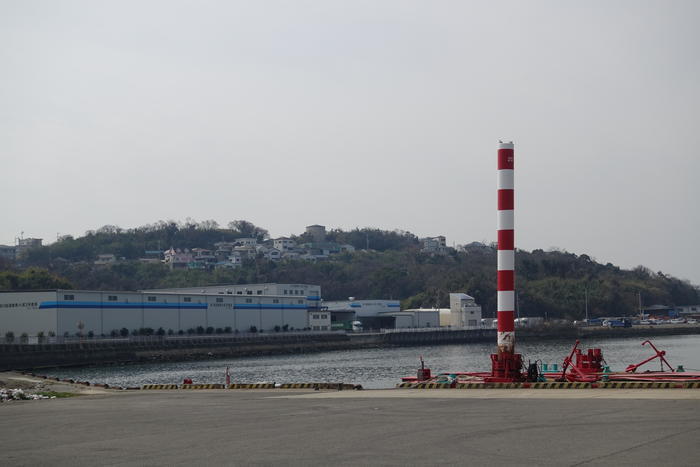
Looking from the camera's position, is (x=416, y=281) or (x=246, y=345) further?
(x=416, y=281)

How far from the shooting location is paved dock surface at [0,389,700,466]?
45.8 ft

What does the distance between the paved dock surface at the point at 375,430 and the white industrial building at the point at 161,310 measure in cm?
5724

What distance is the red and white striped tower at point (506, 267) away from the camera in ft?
100

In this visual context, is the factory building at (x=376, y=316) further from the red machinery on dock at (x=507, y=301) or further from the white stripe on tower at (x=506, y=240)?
the white stripe on tower at (x=506, y=240)

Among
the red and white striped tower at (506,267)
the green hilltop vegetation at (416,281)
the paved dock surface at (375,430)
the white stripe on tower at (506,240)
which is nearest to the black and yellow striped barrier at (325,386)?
the paved dock surface at (375,430)

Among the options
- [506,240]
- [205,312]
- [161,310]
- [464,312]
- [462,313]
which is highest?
[506,240]

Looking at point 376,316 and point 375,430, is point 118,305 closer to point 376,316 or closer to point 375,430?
point 376,316

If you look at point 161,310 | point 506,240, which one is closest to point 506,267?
point 506,240

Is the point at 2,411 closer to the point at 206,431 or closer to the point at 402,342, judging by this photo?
the point at 206,431

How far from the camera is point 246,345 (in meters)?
98.4

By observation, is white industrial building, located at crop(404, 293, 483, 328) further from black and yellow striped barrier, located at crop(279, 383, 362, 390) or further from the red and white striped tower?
the red and white striped tower

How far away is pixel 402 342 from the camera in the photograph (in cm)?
11906

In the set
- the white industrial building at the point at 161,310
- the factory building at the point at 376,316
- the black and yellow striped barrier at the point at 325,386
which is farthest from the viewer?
the factory building at the point at 376,316

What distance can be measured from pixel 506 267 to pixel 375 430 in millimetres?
14616
